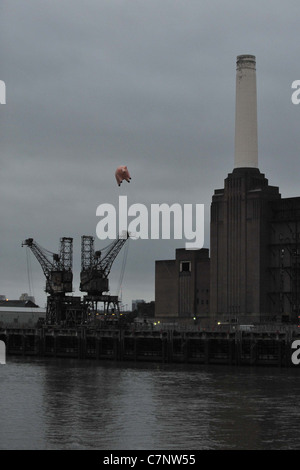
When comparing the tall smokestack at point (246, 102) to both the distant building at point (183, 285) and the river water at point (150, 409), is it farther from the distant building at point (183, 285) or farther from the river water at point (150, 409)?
the river water at point (150, 409)

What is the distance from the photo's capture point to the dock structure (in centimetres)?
9331

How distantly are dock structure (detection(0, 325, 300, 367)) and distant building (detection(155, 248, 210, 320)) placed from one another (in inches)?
979

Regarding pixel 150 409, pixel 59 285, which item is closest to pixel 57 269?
pixel 59 285

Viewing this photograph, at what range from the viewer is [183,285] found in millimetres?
143500

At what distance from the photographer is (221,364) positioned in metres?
95.6

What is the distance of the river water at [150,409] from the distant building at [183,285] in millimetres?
54026

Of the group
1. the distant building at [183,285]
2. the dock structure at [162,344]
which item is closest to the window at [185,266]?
the distant building at [183,285]

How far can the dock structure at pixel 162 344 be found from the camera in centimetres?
9331

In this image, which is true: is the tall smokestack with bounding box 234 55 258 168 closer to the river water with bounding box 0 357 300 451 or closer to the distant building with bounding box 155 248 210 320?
the distant building with bounding box 155 248 210 320

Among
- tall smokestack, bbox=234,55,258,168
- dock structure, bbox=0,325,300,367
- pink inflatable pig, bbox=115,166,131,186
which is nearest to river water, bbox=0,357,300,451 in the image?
dock structure, bbox=0,325,300,367

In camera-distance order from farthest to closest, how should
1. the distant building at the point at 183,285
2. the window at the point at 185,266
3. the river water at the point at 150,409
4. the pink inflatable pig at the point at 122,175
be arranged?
the window at the point at 185,266 → the distant building at the point at 183,285 → the pink inflatable pig at the point at 122,175 → the river water at the point at 150,409
